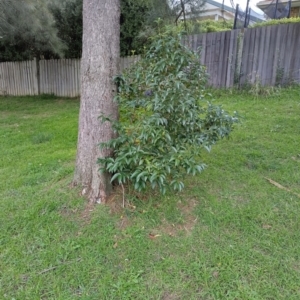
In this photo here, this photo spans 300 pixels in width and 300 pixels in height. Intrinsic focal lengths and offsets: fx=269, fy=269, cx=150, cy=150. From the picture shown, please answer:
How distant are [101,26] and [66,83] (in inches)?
280

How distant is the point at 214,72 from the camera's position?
6254mm

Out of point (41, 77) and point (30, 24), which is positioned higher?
point (30, 24)

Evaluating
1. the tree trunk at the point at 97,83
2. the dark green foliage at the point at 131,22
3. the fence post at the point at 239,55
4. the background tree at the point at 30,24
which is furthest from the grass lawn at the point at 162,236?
the dark green foliage at the point at 131,22

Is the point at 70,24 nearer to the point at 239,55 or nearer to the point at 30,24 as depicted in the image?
the point at 30,24

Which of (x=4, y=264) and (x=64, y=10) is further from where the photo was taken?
(x=64, y=10)

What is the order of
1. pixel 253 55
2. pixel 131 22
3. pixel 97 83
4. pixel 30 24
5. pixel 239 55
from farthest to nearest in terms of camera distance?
1. pixel 131 22
2. pixel 30 24
3. pixel 239 55
4. pixel 253 55
5. pixel 97 83

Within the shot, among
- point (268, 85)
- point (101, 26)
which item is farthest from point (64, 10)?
point (101, 26)

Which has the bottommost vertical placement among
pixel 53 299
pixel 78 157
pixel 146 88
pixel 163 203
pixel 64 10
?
pixel 53 299

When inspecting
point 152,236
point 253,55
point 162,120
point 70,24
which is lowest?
point 152,236

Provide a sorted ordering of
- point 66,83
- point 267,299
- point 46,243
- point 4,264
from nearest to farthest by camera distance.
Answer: point 267,299
point 4,264
point 46,243
point 66,83

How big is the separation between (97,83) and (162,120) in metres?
0.64

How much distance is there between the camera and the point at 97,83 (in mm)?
2092

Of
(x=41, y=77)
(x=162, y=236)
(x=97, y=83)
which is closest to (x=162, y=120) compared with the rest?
(x=97, y=83)

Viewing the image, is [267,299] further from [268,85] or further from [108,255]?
[268,85]
